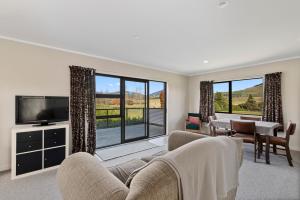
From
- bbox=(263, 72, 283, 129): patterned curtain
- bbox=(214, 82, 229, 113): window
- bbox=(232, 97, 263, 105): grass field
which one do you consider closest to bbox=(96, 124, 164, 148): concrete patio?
bbox=(214, 82, 229, 113): window

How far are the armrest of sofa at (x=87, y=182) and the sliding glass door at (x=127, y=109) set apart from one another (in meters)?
2.74

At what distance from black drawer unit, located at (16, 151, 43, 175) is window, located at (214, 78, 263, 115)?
5.23 metres

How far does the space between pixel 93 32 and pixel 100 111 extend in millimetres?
2069

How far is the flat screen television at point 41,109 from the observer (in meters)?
2.69

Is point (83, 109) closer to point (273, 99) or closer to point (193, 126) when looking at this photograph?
point (193, 126)

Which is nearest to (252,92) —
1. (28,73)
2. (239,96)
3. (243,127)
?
(239,96)

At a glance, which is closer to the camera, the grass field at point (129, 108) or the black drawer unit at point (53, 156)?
the black drawer unit at point (53, 156)

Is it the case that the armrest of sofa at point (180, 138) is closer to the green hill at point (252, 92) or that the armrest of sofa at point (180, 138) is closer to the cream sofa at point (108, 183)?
the cream sofa at point (108, 183)

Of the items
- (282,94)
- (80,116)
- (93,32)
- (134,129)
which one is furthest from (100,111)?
(282,94)

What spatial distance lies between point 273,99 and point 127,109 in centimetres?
406

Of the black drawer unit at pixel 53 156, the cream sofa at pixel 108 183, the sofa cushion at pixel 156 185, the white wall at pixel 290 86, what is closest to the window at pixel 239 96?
the white wall at pixel 290 86

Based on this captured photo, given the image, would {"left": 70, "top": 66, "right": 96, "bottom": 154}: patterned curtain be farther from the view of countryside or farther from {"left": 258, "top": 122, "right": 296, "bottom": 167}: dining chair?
{"left": 258, "top": 122, "right": 296, "bottom": 167}: dining chair

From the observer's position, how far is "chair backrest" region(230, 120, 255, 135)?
10.6ft

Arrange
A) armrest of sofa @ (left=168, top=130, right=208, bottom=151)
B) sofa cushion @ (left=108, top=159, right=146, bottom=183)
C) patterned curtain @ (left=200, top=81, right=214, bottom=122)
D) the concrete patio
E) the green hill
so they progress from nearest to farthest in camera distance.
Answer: sofa cushion @ (left=108, top=159, right=146, bottom=183)
armrest of sofa @ (left=168, top=130, right=208, bottom=151)
the concrete patio
the green hill
patterned curtain @ (left=200, top=81, right=214, bottom=122)
